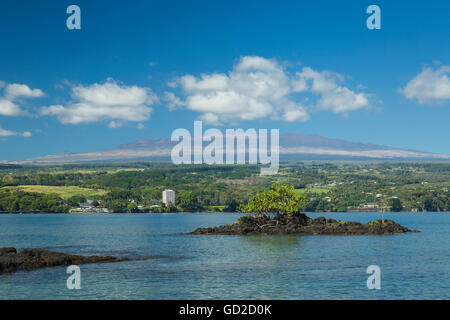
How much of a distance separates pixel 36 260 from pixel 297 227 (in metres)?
55.5

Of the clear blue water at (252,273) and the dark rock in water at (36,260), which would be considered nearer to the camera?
the clear blue water at (252,273)

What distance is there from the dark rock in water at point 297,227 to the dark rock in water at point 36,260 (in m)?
42.2

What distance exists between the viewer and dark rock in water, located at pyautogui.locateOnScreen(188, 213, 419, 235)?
9281cm

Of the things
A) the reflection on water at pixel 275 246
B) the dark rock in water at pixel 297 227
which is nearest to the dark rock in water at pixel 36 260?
the reflection on water at pixel 275 246

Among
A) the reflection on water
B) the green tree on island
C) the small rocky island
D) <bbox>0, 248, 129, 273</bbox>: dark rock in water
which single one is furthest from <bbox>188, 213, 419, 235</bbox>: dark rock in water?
<bbox>0, 248, 129, 273</bbox>: dark rock in water

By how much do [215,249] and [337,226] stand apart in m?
33.9

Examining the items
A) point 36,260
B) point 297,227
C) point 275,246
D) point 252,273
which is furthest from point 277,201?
point 36,260

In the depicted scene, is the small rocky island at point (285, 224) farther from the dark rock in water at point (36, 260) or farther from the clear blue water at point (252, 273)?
the dark rock in water at point (36, 260)

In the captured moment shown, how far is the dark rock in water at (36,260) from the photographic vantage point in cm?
4778

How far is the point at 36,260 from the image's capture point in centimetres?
4972

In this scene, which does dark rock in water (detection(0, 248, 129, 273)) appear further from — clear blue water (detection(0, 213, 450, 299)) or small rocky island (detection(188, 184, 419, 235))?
small rocky island (detection(188, 184, 419, 235))
